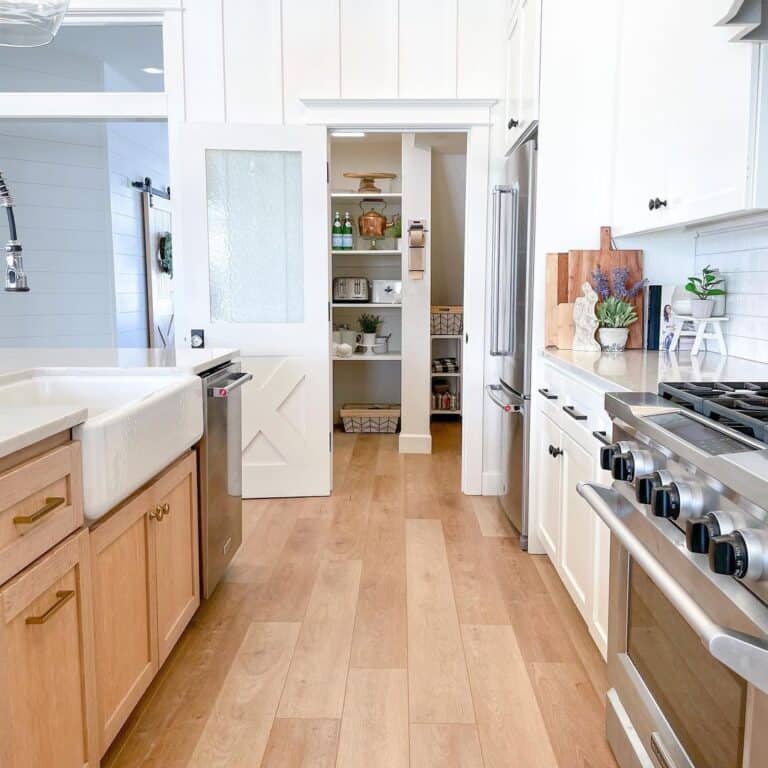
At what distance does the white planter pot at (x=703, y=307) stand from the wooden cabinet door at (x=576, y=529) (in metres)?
0.62

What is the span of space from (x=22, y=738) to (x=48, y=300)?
4626 mm

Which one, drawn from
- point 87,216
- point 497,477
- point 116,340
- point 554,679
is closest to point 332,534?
point 497,477

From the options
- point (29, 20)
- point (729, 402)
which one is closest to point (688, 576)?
point (729, 402)

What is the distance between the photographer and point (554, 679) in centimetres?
217

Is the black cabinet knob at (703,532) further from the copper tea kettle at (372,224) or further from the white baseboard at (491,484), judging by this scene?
the copper tea kettle at (372,224)

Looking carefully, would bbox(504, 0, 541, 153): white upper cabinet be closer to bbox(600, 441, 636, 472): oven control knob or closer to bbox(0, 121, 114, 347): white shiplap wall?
bbox(600, 441, 636, 472): oven control knob

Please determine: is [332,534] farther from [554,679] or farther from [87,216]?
[87,216]

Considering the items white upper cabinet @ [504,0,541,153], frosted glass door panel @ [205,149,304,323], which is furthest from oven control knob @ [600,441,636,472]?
frosted glass door panel @ [205,149,304,323]

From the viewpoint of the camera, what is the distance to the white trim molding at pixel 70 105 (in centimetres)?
384

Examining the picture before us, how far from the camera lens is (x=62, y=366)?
7.65ft

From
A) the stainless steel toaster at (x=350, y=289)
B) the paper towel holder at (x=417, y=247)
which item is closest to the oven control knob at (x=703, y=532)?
the paper towel holder at (x=417, y=247)

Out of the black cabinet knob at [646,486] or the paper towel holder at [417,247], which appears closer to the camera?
the black cabinet knob at [646,486]

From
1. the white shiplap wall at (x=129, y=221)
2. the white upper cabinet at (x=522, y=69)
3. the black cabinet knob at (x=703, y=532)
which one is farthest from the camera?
the white shiplap wall at (x=129, y=221)

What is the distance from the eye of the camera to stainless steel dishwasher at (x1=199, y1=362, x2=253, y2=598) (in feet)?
8.17
